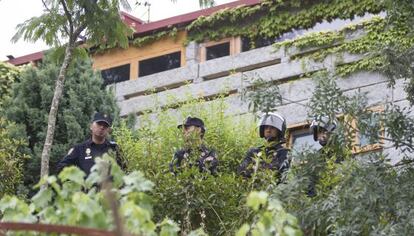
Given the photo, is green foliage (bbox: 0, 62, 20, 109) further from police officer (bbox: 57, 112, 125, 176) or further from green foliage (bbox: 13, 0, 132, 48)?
police officer (bbox: 57, 112, 125, 176)

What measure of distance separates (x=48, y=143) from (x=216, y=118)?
2174 mm

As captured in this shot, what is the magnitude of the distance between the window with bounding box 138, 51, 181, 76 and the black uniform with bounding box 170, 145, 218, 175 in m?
8.02

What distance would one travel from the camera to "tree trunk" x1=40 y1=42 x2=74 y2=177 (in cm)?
834

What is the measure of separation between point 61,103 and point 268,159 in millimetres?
5923

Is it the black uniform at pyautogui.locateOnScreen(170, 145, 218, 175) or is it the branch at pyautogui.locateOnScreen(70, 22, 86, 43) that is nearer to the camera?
the black uniform at pyautogui.locateOnScreen(170, 145, 218, 175)

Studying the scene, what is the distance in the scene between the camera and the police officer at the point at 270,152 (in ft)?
24.9

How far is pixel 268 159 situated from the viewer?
7500 millimetres

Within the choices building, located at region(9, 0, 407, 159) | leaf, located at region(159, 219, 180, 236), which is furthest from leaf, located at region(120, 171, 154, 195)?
building, located at region(9, 0, 407, 159)

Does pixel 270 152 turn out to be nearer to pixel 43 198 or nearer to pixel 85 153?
A: pixel 85 153

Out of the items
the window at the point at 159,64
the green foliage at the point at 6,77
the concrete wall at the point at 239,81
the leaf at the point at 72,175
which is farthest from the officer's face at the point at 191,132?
the window at the point at 159,64

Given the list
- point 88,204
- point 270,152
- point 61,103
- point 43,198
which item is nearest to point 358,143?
point 270,152

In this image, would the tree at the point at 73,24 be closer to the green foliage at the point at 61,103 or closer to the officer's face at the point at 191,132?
the officer's face at the point at 191,132

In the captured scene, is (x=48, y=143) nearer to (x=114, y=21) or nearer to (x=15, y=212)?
(x=114, y=21)

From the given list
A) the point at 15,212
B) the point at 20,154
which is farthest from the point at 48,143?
the point at 15,212
